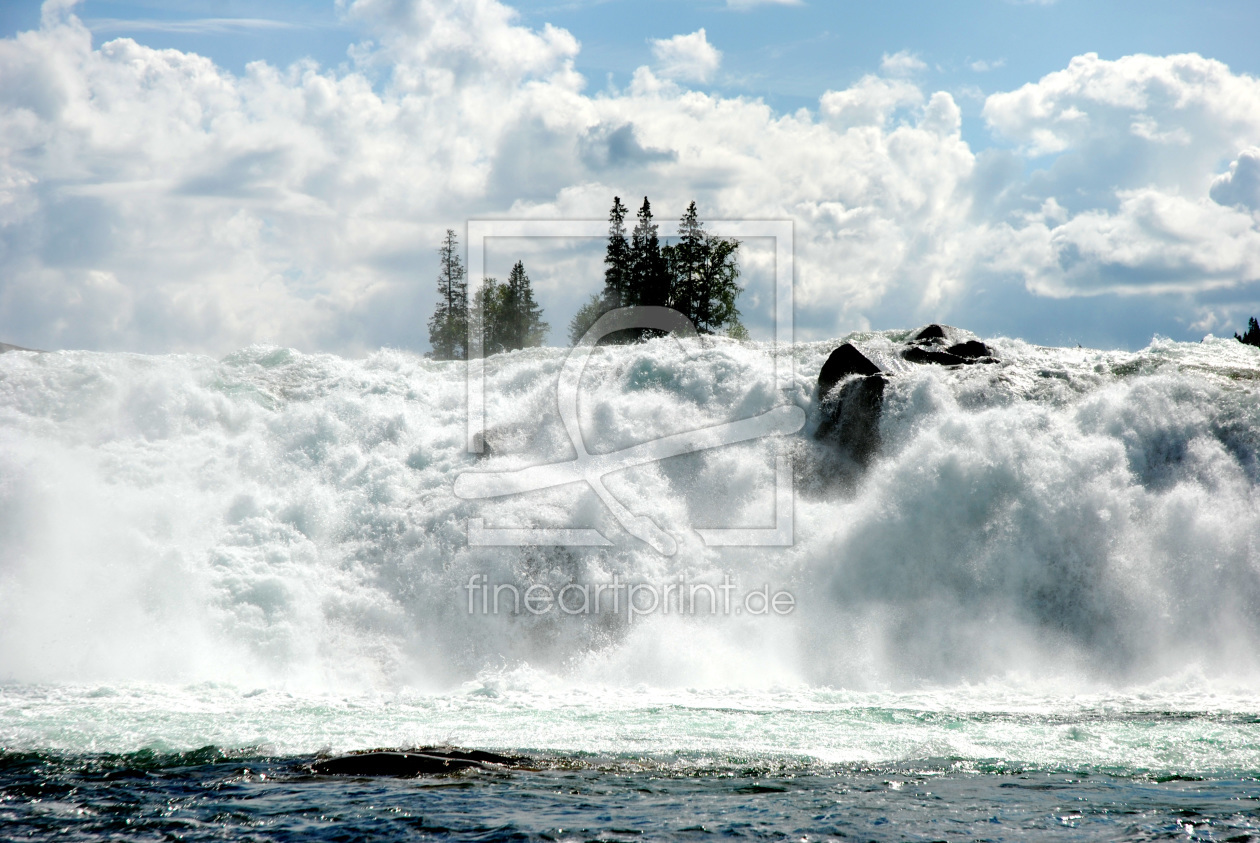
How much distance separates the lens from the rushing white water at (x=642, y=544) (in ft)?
41.7

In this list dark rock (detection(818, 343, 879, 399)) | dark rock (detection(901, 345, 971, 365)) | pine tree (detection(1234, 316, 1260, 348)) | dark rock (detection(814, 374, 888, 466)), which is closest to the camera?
dark rock (detection(814, 374, 888, 466))

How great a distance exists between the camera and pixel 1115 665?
12.6 m

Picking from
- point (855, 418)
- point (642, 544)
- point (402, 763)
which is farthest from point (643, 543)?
point (402, 763)

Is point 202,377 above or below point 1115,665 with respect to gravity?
above

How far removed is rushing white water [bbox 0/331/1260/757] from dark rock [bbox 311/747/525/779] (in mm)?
2683

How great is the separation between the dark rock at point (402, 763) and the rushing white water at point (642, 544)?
2.68 m

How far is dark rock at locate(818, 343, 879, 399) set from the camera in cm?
1814

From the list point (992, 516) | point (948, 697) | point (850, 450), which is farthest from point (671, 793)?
point (850, 450)

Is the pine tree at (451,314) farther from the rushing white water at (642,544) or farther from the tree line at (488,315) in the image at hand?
the rushing white water at (642,544)

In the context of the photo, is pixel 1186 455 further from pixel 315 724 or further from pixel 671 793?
pixel 315 724

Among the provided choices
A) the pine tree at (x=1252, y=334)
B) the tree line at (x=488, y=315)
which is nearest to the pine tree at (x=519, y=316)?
the tree line at (x=488, y=315)

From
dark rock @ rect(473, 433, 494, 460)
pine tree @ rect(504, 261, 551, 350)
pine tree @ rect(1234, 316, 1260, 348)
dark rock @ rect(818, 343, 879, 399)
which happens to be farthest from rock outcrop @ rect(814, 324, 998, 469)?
pine tree @ rect(504, 261, 551, 350)

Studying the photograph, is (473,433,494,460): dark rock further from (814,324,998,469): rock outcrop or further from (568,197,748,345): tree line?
(568,197,748,345): tree line

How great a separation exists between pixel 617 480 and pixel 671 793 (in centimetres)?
910
